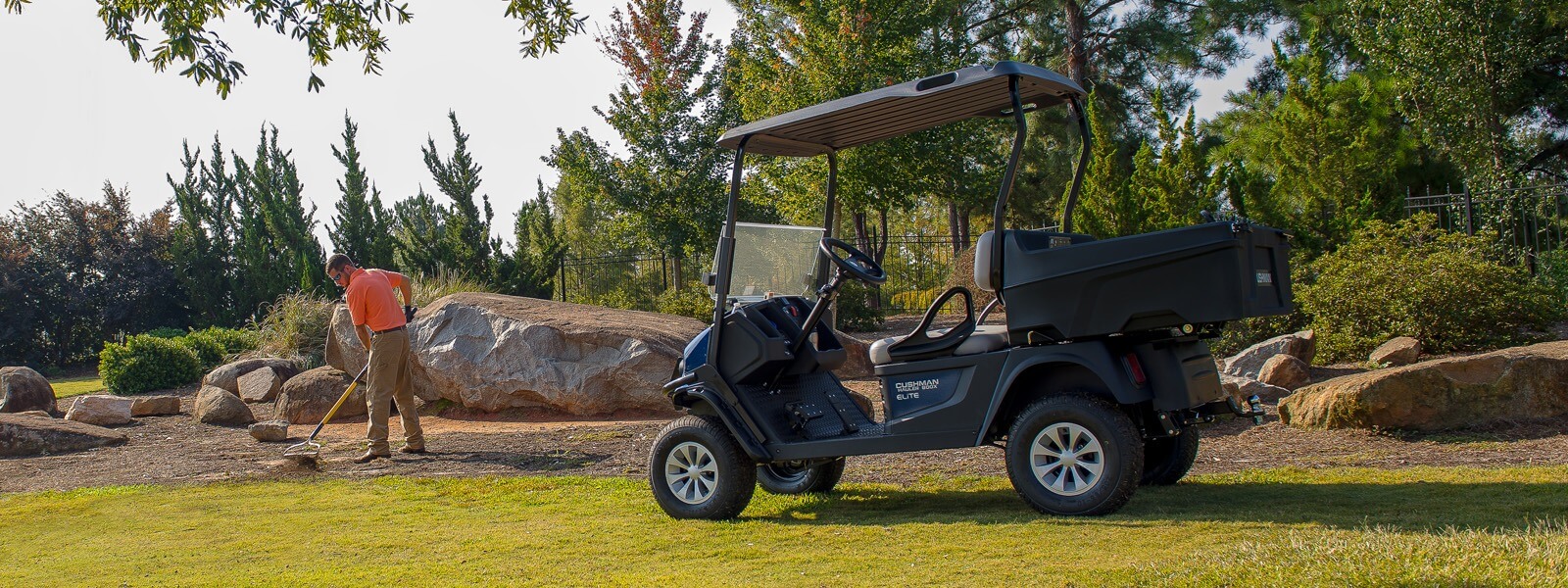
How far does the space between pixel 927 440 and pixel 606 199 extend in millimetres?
17159

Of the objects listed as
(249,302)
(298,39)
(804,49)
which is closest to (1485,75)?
(804,49)

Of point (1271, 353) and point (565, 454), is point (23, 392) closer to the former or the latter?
point (565, 454)

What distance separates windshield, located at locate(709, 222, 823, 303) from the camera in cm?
634

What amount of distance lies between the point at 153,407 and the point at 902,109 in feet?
39.0

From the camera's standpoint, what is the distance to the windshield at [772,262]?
250 inches

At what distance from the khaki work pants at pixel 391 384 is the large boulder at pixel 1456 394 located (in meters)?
7.23

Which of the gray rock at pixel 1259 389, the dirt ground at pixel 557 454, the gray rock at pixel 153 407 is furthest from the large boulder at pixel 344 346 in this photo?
the gray rock at pixel 1259 389

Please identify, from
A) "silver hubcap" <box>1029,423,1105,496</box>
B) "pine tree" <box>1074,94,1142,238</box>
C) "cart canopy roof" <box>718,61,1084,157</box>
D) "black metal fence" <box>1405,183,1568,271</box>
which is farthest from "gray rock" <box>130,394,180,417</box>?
"black metal fence" <box>1405,183,1568,271</box>

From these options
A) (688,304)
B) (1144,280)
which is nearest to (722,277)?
(1144,280)

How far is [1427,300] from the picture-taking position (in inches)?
437

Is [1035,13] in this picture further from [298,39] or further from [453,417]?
[298,39]

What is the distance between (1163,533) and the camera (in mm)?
4801

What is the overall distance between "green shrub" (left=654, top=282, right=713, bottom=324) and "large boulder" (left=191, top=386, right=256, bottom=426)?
6.00 m

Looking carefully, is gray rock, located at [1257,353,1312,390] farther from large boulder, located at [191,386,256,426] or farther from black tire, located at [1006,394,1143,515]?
large boulder, located at [191,386,256,426]
